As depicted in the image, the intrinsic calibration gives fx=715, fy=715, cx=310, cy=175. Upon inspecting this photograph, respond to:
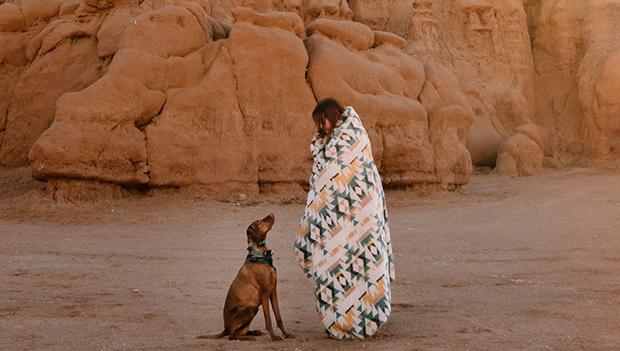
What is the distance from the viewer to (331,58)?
13312 mm

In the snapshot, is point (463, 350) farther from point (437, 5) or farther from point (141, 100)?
point (437, 5)

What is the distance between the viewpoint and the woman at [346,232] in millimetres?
4711

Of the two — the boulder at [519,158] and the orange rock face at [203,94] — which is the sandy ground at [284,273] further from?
the boulder at [519,158]

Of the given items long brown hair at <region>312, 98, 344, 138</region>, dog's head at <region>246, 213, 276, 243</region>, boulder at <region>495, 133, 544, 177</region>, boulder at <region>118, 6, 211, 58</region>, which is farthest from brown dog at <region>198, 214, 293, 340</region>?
boulder at <region>495, 133, 544, 177</region>

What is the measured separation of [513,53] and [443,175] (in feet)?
37.1

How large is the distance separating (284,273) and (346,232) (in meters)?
2.85

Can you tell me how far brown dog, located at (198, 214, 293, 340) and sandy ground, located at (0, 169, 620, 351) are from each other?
15 centimetres

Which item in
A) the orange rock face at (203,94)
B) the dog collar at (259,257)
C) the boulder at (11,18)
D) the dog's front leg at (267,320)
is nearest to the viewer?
the dog's front leg at (267,320)

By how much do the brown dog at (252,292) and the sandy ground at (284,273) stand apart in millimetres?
146

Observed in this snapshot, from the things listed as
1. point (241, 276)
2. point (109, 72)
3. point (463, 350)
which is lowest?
point (463, 350)

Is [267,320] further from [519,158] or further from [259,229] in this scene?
[519,158]

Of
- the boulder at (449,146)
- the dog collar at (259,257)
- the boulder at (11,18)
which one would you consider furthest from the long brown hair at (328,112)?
the boulder at (11,18)

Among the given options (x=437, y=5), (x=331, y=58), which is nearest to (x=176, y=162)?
(x=331, y=58)

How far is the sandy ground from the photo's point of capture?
4.73m
